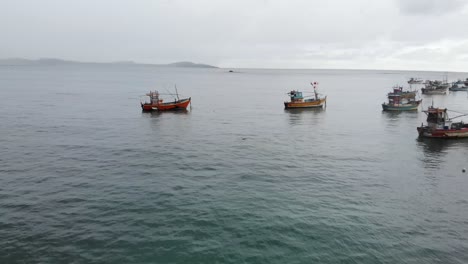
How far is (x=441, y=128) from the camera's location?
57969 mm

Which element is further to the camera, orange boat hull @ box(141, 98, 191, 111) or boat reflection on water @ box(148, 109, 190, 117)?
orange boat hull @ box(141, 98, 191, 111)

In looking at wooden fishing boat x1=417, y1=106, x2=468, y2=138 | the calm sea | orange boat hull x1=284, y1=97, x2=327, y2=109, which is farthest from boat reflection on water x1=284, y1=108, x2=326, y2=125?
wooden fishing boat x1=417, y1=106, x2=468, y2=138

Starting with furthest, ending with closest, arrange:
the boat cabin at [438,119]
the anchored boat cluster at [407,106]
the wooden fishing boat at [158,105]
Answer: the wooden fishing boat at [158,105], the boat cabin at [438,119], the anchored boat cluster at [407,106]

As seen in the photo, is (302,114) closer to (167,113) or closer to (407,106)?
(407,106)

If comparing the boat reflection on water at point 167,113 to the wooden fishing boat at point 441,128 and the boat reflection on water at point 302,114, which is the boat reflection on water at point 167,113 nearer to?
the boat reflection on water at point 302,114

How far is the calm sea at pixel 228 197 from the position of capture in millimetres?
22906

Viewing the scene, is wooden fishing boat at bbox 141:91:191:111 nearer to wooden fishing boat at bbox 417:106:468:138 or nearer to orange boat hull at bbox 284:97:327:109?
orange boat hull at bbox 284:97:327:109

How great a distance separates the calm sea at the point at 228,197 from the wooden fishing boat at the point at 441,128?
2.34 meters

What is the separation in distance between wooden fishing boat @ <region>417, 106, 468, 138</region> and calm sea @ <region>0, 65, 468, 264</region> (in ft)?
7.68

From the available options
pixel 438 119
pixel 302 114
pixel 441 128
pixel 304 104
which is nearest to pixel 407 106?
pixel 304 104

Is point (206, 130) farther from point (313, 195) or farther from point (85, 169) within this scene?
point (313, 195)

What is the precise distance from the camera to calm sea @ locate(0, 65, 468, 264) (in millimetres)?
22906

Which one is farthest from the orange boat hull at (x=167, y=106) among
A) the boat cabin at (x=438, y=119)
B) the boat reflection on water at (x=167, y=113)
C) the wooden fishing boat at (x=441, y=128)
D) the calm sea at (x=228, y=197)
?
the boat cabin at (x=438, y=119)

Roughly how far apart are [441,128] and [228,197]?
43.5 metres
